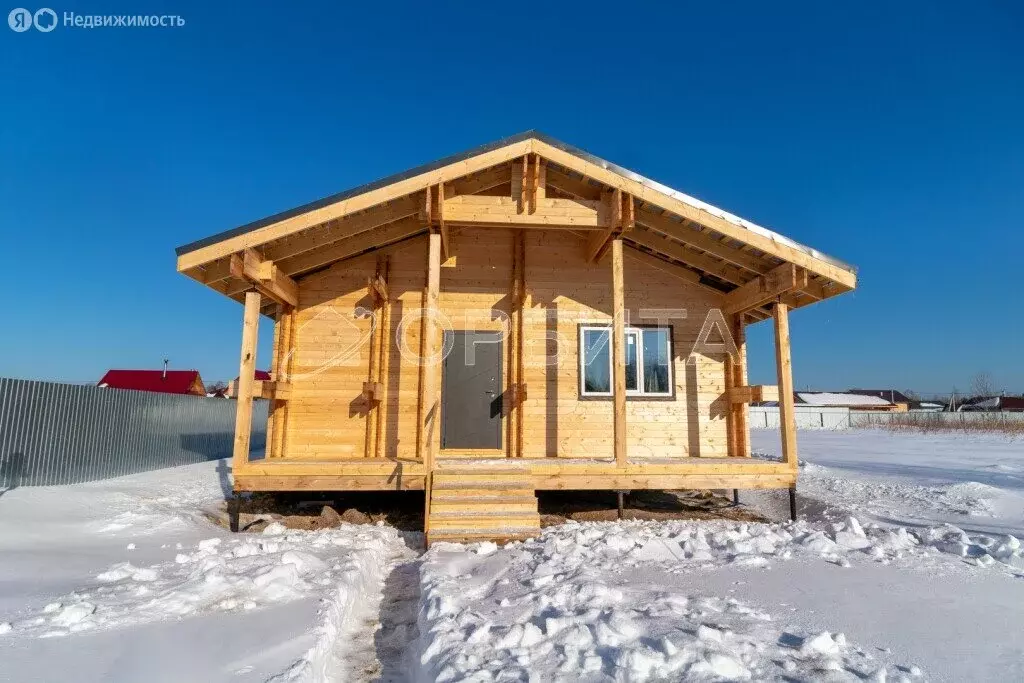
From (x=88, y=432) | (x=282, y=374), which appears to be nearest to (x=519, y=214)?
(x=282, y=374)

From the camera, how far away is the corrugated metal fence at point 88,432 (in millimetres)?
7809

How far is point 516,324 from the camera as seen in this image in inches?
340

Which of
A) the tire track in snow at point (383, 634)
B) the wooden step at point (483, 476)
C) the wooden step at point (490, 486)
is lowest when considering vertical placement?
the tire track in snow at point (383, 634)

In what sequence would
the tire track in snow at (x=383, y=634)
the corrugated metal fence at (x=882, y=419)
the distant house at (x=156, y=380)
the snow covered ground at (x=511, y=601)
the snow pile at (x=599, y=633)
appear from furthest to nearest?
the distant house at (x=156, y=380) → the corrugated metal fence at (x=882, y=419) → the tire track in snow at (x=383, y=634) → the snow covered ground at (x=511, y=601) → the snow pile at (x=599, y=633)

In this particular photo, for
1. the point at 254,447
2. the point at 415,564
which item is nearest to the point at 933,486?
the point at 415,564

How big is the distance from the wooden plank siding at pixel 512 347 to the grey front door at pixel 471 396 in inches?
7.6

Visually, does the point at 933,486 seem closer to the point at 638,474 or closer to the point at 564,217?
the point at 638,474

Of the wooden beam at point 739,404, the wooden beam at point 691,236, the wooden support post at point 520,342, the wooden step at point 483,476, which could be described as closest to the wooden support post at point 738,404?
the wooden beam at point 739,404

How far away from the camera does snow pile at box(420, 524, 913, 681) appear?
2.70m

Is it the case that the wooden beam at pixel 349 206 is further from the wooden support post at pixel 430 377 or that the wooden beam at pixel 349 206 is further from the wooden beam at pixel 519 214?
the wooden support post at pixel 430 377

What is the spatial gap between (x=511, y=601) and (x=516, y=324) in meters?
5.22

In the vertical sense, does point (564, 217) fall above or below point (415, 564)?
above

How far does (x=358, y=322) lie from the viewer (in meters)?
8.56

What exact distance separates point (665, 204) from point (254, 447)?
1539 cm
